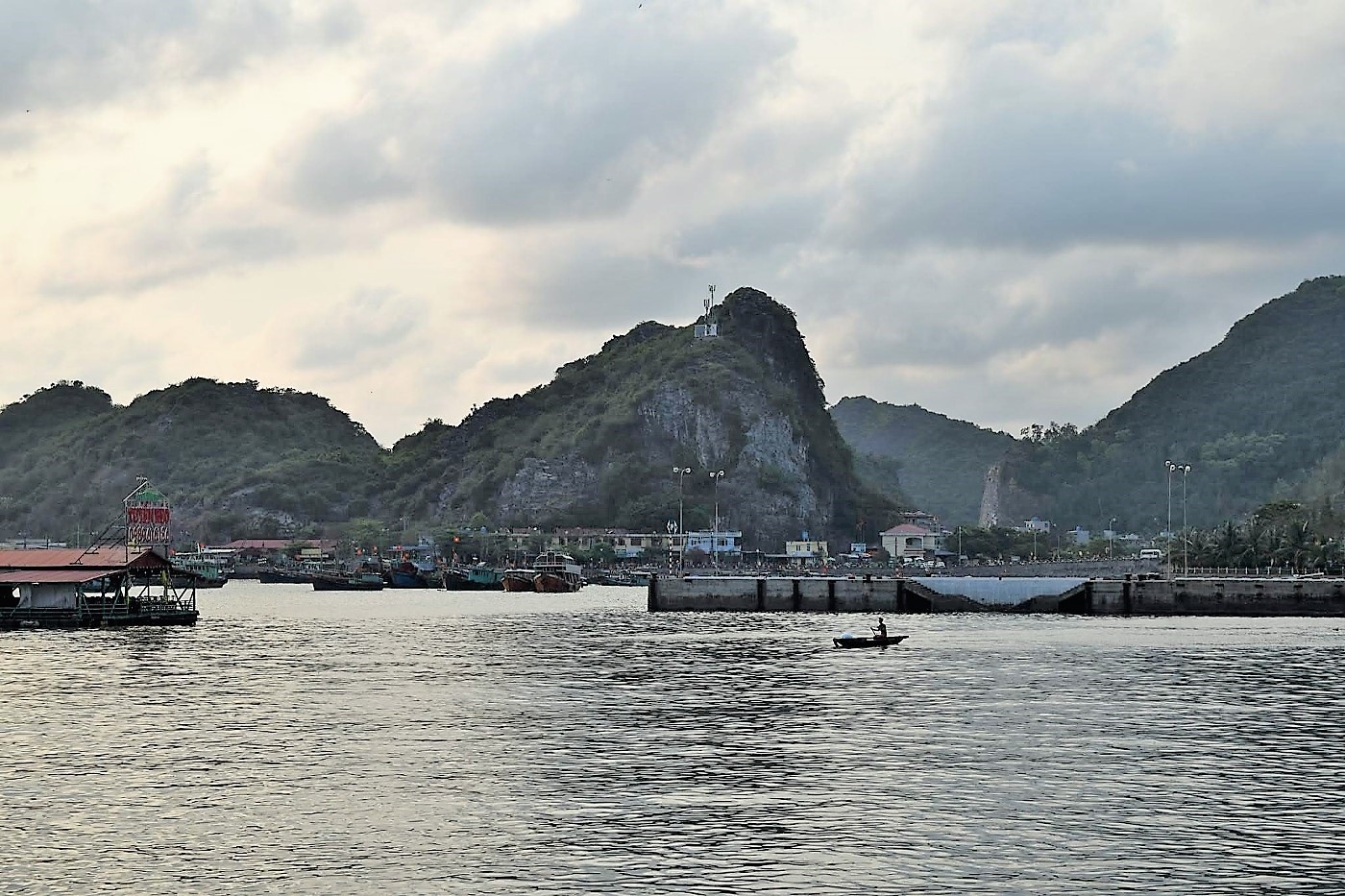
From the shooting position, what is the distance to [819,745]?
191 feet

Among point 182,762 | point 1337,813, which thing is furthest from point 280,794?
point 1337,813

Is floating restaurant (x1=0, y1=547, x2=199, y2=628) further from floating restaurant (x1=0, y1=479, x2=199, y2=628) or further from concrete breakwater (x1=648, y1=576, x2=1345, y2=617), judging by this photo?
concrete breakwater (x1=648, y1=576, x2=1345, y2=617)

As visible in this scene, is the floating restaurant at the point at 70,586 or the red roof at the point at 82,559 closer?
the floating restaurant at the point at 70,586

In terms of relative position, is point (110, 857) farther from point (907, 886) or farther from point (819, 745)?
point (819, 745)

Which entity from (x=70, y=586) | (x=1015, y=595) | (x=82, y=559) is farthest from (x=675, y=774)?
(x=1015, y=595)

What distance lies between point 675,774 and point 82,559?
92.4 metres

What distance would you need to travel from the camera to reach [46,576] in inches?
4911

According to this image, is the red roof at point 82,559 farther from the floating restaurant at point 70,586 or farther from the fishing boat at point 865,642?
the fishing boat at point 865,642

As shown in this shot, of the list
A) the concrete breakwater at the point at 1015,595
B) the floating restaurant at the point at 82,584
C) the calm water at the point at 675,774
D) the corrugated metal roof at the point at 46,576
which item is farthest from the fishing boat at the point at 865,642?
the corrugated metal roof at the point at 46,576

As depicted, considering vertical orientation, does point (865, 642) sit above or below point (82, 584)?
below

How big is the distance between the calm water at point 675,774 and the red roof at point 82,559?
2275cm

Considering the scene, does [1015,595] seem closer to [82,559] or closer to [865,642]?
[865,642]

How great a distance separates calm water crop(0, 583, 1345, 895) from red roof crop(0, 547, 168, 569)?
22.8m

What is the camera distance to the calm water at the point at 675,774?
120 ft
